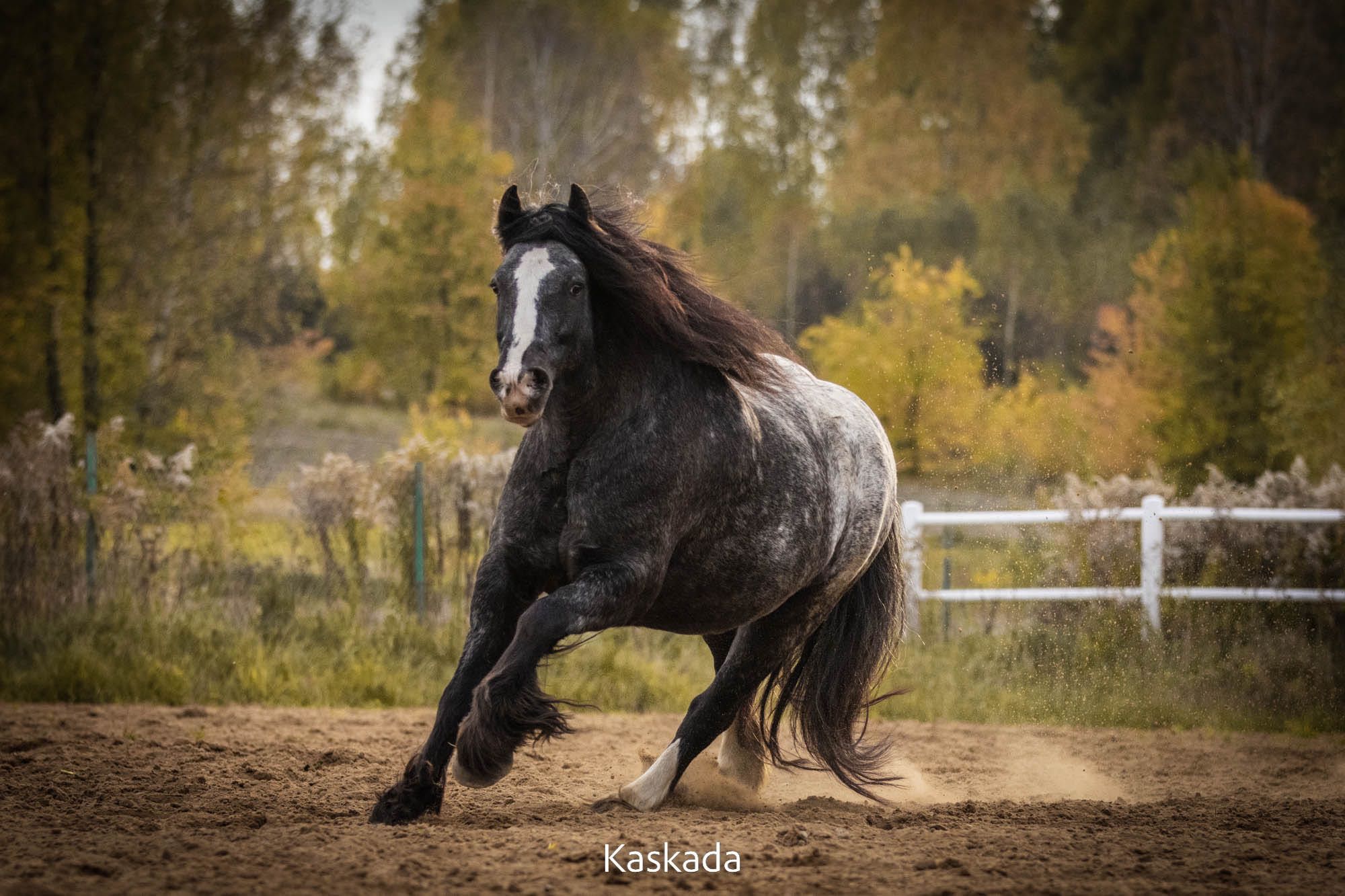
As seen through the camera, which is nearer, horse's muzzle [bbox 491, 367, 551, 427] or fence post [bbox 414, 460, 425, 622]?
horse's muzzle [bbox 491, 367, 551, 427]

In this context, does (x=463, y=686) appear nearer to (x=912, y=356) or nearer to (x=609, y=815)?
(x=609, y=815)

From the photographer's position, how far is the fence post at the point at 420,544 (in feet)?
32.7

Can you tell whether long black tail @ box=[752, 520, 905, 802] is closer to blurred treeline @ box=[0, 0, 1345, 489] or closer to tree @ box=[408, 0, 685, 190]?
blurred treeline @ box=[0, 0, 1345, 489]

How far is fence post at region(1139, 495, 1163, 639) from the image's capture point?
30.8ft

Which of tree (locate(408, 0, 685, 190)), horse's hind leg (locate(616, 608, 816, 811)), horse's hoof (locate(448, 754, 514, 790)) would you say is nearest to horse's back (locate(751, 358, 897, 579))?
horse's hind leg (locate(616, 608, 816, 811))

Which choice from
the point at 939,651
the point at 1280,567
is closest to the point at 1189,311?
the point at 1280,567

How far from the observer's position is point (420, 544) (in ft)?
32.8

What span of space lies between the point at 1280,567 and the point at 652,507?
7.22 metres

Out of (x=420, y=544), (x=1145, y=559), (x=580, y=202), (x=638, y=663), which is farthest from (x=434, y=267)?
(x=580, y=202)

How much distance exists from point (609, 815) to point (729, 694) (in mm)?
782

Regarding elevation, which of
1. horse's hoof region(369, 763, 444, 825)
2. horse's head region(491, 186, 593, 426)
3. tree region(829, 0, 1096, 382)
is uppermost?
tree region(829, 0, 1096, 382)

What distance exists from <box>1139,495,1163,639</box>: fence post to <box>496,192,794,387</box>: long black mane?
18.0ft

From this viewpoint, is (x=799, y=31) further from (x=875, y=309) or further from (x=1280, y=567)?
(x=1280, y=567)

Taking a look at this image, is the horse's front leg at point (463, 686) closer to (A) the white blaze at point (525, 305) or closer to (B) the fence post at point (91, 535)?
(A) the white blaze at point (525, 305)
